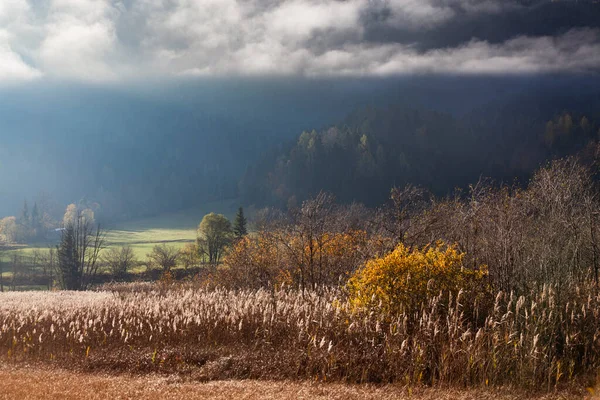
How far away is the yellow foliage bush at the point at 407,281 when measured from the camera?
11.0 meters

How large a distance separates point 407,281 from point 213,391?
4.67 meters

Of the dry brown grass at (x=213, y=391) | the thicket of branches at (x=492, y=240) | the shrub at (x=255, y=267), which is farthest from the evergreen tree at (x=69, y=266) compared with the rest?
the dry brown grass at (x=213, y=391)

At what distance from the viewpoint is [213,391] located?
333 inches

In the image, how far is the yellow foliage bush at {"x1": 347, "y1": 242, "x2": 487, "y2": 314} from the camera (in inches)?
432

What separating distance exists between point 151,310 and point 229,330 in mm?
2622

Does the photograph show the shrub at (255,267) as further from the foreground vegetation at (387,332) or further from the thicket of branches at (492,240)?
the foreground vegetation at (387,332)

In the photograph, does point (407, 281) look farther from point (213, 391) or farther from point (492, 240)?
point (492, 240)

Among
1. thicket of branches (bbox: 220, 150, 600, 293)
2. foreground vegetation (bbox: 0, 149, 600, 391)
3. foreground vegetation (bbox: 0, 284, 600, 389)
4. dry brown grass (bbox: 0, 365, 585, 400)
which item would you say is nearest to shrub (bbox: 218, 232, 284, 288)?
thicket of branches (bbox: 220, 150, 600, 293)

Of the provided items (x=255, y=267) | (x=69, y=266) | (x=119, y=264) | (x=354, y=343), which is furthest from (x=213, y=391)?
(x=119, y=264)

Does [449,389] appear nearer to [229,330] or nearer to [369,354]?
[369,354]

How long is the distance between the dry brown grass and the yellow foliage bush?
259 centimetres

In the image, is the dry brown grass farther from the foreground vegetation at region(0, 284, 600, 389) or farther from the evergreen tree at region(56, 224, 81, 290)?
the evergreen tree at region(56, 224, 81, 290)

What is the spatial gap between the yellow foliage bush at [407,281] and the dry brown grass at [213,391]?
2.59 meters

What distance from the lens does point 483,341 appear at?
30.2 ft
